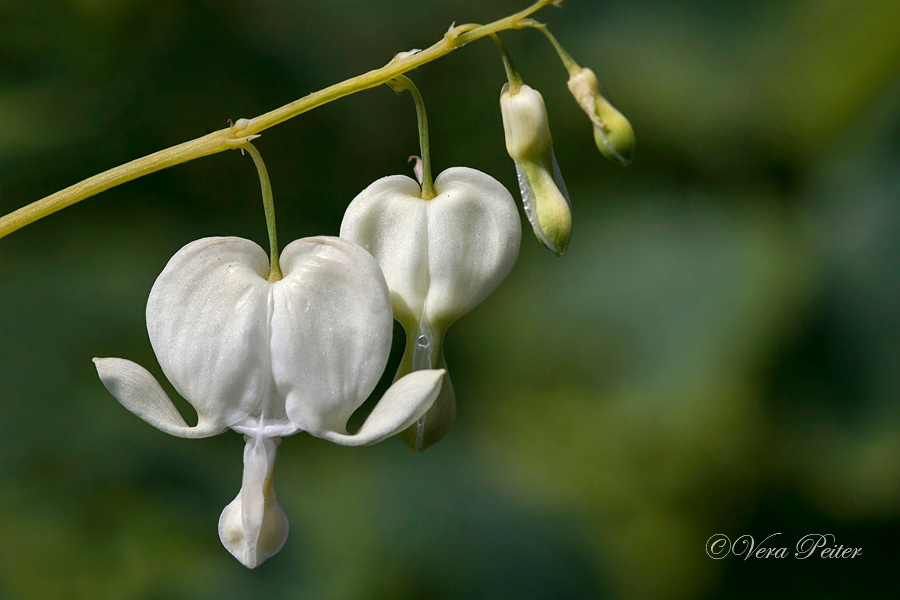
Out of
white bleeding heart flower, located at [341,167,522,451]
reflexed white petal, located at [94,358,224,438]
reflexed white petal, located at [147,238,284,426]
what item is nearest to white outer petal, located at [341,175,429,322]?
white bleeding heart flower, located at [341,167,522,451]

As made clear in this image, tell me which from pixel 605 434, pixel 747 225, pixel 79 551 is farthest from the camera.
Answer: pixel 747 225

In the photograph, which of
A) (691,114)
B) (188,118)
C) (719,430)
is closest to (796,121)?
(691,114)

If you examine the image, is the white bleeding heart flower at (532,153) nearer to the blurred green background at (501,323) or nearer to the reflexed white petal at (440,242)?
the reflexed white petal at (440,242)

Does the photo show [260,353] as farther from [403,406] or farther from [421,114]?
[421,114]

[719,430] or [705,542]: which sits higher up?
[719,430]

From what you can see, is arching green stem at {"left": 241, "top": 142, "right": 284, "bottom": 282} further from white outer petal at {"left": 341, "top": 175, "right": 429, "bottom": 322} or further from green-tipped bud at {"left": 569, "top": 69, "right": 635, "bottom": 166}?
green-tipped bud at {"left": 569, "top": 69, "right": 635, "bottom": 166}

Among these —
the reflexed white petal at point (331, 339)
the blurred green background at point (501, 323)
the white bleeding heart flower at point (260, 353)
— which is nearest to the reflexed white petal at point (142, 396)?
the white bleeding heart flower at point (260, 353)

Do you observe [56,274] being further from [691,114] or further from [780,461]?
[780,461]
